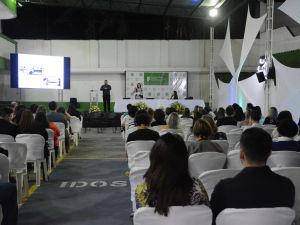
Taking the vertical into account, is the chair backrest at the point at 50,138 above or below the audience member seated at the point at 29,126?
below

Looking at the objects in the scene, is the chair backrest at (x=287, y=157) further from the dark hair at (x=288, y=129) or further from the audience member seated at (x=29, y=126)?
the audience member seated at (x=29, y=126)

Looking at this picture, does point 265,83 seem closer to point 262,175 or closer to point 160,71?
point 160,71

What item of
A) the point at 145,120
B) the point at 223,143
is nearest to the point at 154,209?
the point at 223,143

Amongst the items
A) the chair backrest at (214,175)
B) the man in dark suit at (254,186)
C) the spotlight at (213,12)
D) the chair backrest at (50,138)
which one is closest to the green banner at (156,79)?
the spotlight at (213,12)

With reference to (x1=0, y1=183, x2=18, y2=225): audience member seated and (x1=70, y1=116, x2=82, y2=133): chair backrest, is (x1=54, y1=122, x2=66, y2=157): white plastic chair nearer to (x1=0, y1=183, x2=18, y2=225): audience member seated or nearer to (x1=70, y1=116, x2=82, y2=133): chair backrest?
(x1=70, y1=116, x2=82, y2=133): chair backrest

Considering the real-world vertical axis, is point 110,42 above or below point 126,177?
above

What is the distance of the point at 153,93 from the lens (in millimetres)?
19094

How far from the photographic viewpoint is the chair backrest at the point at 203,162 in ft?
12.3

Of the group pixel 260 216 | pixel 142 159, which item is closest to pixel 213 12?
pixel 142 159

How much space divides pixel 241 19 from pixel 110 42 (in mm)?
6176

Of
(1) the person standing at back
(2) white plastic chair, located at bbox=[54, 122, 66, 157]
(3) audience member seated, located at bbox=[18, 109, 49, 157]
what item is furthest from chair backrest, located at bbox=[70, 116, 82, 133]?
(1) the person standing at back

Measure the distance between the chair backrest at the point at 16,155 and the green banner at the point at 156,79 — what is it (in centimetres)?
1414

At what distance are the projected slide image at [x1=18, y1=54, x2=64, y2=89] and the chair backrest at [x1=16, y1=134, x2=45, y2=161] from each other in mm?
9853

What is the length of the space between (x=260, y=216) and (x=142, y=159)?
2469 millimetres
